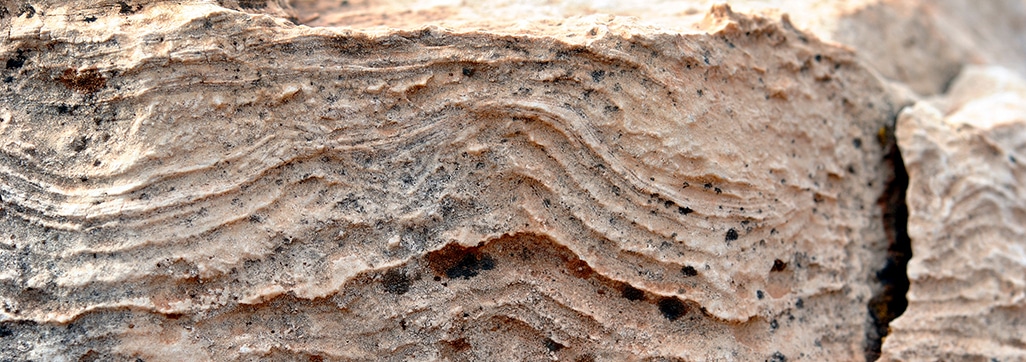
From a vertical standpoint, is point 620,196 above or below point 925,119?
above

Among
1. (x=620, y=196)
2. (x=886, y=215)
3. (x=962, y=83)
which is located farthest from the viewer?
(x=962, y=83)

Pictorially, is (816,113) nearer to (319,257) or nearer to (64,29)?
(319,257)

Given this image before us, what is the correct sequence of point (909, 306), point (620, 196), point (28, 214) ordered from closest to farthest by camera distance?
point (28, 214) → point (620, 196) → point (909, 306)

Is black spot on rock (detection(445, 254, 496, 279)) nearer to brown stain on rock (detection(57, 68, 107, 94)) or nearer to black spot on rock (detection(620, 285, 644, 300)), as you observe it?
black spot on rock (detection(620, 285, 644, 300))

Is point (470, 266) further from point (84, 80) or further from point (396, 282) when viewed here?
point (84, 80)

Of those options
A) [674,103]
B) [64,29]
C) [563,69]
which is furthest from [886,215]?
[64,29]

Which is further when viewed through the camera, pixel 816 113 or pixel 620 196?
pixel 816 113

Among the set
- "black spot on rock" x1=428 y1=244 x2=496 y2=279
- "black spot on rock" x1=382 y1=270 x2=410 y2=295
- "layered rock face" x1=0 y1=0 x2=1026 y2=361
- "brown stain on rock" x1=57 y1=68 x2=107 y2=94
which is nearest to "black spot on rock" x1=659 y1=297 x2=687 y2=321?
"layered rock face" x1=0 y1=0 x2=1026 y2=361
